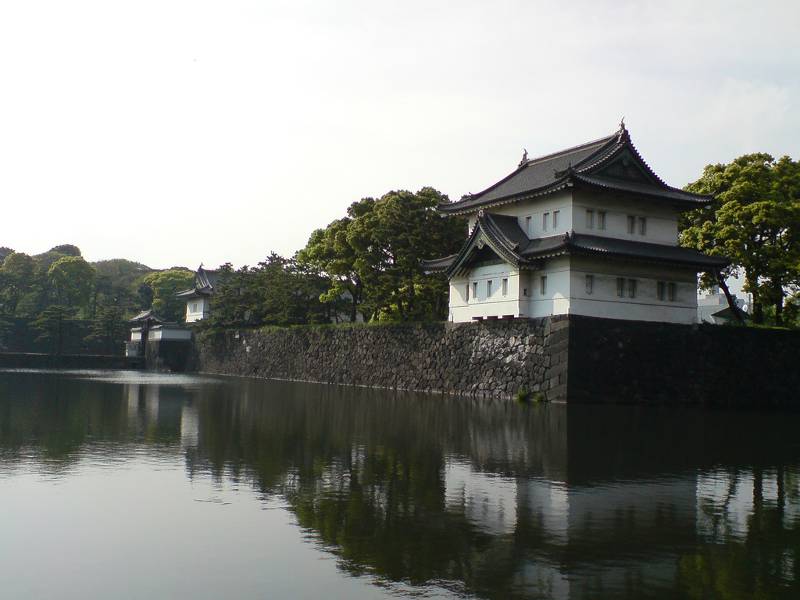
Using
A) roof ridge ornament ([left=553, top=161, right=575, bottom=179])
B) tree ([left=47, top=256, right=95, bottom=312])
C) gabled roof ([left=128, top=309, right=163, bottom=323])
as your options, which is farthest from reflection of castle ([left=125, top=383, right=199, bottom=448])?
tree ([left=47, top=256, right=95, bottom=312])

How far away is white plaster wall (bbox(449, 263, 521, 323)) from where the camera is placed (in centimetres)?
3500

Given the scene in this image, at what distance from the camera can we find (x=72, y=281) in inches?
3684

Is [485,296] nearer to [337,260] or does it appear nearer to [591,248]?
[591,248]

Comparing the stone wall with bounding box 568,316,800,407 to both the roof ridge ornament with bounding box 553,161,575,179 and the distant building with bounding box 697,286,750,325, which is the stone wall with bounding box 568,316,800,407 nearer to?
the roof ridge ornament with bounding box 553,161,575,179

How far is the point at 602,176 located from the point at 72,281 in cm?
7573

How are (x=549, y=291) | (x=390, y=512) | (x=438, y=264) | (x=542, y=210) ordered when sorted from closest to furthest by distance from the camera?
(x=390, y=512) → (x=549, y=291) → (x=542, y=210) → (x=438, y=264)

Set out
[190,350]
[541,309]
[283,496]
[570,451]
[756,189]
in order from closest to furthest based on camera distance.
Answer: [283,496] < [570,451] < [541,309] < [756,189] < [190,350]

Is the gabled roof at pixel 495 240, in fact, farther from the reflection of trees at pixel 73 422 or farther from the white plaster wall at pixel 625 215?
the reflection of trees at pixel 73 422

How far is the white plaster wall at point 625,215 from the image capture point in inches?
1332

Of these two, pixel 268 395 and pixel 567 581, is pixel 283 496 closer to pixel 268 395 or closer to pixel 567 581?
Result: pixel 567 581

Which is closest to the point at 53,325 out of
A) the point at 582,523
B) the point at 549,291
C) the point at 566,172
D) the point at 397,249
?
the point at 397,249

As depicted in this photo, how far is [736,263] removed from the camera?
118 ft

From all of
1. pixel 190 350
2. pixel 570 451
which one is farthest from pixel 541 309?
pixel 190 350

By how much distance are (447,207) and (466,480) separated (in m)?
29.1
